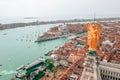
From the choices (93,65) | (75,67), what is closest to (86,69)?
(93,65)

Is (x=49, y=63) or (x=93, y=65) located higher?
(x=93, y=65)

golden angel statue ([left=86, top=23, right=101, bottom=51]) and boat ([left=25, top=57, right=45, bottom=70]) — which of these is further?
boat ([left=25, top=57, right=45, bottom=70])

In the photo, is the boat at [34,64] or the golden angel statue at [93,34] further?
the boat at [34,64]

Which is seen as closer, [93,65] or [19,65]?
[93,65]

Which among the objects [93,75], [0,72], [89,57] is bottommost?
[0,72]

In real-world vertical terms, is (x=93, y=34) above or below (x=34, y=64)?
→ above

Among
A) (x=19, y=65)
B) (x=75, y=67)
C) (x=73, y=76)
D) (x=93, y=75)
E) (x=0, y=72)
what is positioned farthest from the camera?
(x=19, y=65)

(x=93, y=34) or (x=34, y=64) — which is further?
(x=34, y=64)

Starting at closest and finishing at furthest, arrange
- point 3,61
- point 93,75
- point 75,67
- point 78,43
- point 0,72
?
point 93,75, point 75,67, point 0,72, point 3,61, point 78,43

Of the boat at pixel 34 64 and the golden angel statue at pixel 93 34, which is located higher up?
the golden angel statue at pixel 93 34

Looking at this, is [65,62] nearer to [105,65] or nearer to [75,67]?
[75,67]

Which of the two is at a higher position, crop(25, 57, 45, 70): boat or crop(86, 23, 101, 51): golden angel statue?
crop(86, 23, 101, 51): golden angel statue
